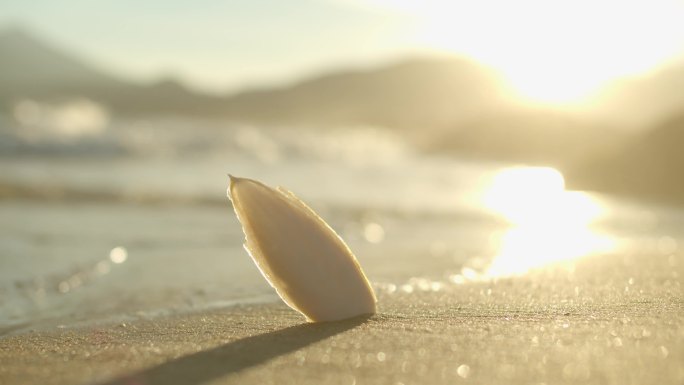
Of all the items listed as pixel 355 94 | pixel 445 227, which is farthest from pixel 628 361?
pixel 355 94

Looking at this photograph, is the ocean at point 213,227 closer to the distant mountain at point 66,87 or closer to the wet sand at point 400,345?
the wet sand at point 400,345

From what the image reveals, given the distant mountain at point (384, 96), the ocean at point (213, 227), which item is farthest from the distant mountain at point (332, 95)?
the ocean at point (213, 227)

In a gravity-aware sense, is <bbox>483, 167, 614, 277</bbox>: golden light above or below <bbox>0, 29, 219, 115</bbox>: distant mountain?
below

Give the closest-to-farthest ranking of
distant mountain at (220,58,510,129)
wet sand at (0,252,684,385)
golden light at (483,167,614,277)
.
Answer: wet sand at (0,252,684,385) → golden light at (483,167,614,277) → distant mountain at (220,58,510,129)

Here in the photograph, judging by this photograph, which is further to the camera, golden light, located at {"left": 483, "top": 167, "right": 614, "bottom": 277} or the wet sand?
golden light, located at {"left": 483, "top": 167, "right": 614, "bottom": 277}

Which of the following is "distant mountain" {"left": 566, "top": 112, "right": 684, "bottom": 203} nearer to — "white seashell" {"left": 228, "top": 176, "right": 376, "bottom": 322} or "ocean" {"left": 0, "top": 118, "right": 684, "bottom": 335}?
"ocean" {"left": 0, "top": 118, "right": 684, "bottom": 335}

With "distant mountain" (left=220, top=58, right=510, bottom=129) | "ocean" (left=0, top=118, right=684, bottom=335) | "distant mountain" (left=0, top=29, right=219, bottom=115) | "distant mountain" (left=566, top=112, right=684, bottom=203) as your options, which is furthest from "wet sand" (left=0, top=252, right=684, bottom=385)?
"distant mountain" (left=220, top=58, right=510, bottom=129)

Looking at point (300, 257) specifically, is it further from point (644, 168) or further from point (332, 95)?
point (332, 95)
